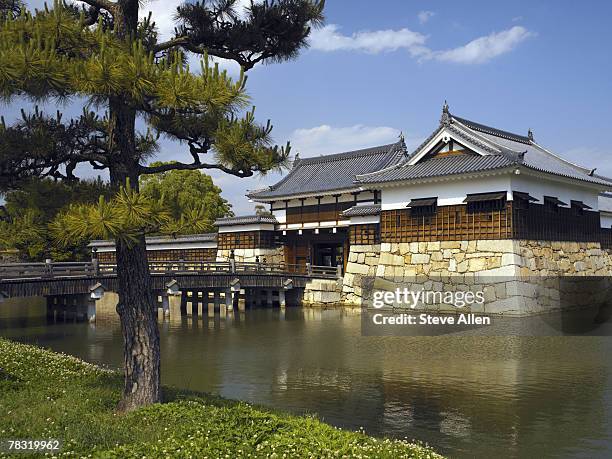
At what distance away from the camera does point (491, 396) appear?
34.8ft

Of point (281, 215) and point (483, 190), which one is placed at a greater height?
point (483, 190)

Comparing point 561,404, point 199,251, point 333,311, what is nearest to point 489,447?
point 561,404

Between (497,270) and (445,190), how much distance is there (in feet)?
13.8

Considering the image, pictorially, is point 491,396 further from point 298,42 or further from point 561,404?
point 298,42

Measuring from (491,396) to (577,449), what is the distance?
297 cm

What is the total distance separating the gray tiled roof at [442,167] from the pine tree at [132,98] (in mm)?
16060

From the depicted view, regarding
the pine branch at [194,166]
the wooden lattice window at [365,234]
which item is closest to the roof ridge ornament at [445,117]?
the wooden lattice window at [365,234]

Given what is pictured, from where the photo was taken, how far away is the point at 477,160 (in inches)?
944

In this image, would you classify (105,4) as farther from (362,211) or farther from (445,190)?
(362,211)

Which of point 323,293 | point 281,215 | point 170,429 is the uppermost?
point 281,215

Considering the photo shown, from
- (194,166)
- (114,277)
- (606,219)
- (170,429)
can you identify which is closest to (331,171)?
(606,219)

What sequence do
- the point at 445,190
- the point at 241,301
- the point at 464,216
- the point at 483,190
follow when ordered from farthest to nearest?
1. the point at 241,301
2. the point at 445,190
3. the point at 464,216
4. the point at 483,190

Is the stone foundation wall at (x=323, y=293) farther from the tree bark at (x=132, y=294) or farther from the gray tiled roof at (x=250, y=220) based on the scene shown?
the tree bark at (x=132, y=294)

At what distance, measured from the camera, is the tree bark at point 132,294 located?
301 inches
